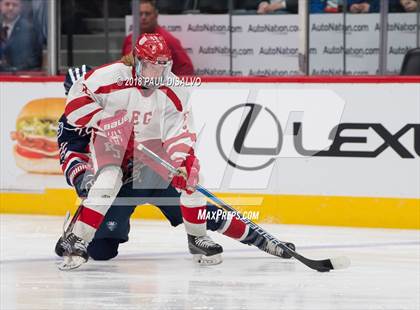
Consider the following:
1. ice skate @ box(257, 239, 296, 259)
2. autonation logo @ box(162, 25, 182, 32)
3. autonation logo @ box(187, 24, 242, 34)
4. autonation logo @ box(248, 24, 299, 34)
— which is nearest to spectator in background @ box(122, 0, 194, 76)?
autonation logo @ box(162, 25, 182, 32)

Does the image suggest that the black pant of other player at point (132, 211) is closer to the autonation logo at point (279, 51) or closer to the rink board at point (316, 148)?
the rink board at point (316, 148)

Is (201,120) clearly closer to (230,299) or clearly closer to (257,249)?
(257,249)

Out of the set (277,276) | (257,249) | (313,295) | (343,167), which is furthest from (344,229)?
(313,295)

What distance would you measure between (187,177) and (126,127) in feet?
1.12

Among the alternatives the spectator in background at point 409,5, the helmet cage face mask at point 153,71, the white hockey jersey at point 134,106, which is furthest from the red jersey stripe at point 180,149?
the spectator in background at point 409,5

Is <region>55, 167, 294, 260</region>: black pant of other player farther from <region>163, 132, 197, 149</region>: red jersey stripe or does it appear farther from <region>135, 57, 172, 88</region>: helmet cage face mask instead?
<region>135, 57, 172, 88</region>: helmet cage face mask

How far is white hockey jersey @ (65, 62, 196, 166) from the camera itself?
496 centimetres

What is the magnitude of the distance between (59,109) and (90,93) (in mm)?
1805

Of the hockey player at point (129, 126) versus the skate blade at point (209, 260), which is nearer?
the hockey player at point (129, 126)

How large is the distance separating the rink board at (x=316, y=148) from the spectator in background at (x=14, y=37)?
4.10ft

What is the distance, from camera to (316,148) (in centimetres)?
641

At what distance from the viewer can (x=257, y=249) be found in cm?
559

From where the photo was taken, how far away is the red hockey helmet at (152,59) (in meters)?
4.79

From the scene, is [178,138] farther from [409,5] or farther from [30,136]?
[409,5]
